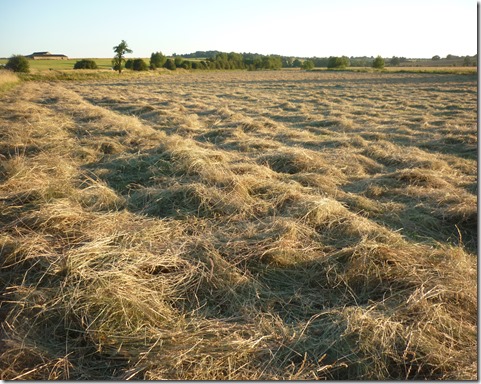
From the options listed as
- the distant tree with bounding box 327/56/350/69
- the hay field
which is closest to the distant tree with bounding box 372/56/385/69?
the distant tree with bounding box 327/56/350/69

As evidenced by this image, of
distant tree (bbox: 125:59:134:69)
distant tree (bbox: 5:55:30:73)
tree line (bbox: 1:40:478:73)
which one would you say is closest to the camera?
distant tree (bbox: 5:55:30:73)

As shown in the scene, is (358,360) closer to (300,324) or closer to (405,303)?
(300,324)

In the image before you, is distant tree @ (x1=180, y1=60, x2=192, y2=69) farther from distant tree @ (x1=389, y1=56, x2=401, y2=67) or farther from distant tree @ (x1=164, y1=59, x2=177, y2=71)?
distant tree @ (x1=389, y1=56, x2=401, y2=67)

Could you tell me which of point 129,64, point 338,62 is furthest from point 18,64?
point 338,62

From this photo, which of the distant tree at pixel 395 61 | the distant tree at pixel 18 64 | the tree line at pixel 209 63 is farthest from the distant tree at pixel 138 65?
the distant tree at pixel 395 61

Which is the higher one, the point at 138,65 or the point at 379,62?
the point at 379,62

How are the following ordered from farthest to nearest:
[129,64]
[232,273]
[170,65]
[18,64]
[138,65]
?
[170,65]
[129,64]
[138,65]
[18,64]
[232,273]

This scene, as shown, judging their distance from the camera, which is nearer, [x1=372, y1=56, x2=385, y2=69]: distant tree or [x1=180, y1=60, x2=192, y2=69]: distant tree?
[x1=372, y1=56, x2=385, y2=69]: distant tree

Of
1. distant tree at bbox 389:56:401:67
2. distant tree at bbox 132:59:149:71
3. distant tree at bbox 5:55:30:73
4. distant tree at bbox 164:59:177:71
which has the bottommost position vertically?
distant tree at bbox 5:55:30:73

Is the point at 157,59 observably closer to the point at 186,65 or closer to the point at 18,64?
the point at 186,65

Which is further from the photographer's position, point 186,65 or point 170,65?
point 186,65

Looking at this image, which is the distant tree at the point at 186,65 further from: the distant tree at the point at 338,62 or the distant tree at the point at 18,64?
the distant tree at the point at 18,64

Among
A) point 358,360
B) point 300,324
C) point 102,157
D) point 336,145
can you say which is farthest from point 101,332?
point 336,145

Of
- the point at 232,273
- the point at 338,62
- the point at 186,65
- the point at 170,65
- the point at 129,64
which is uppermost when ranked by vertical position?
the point at 338,62
